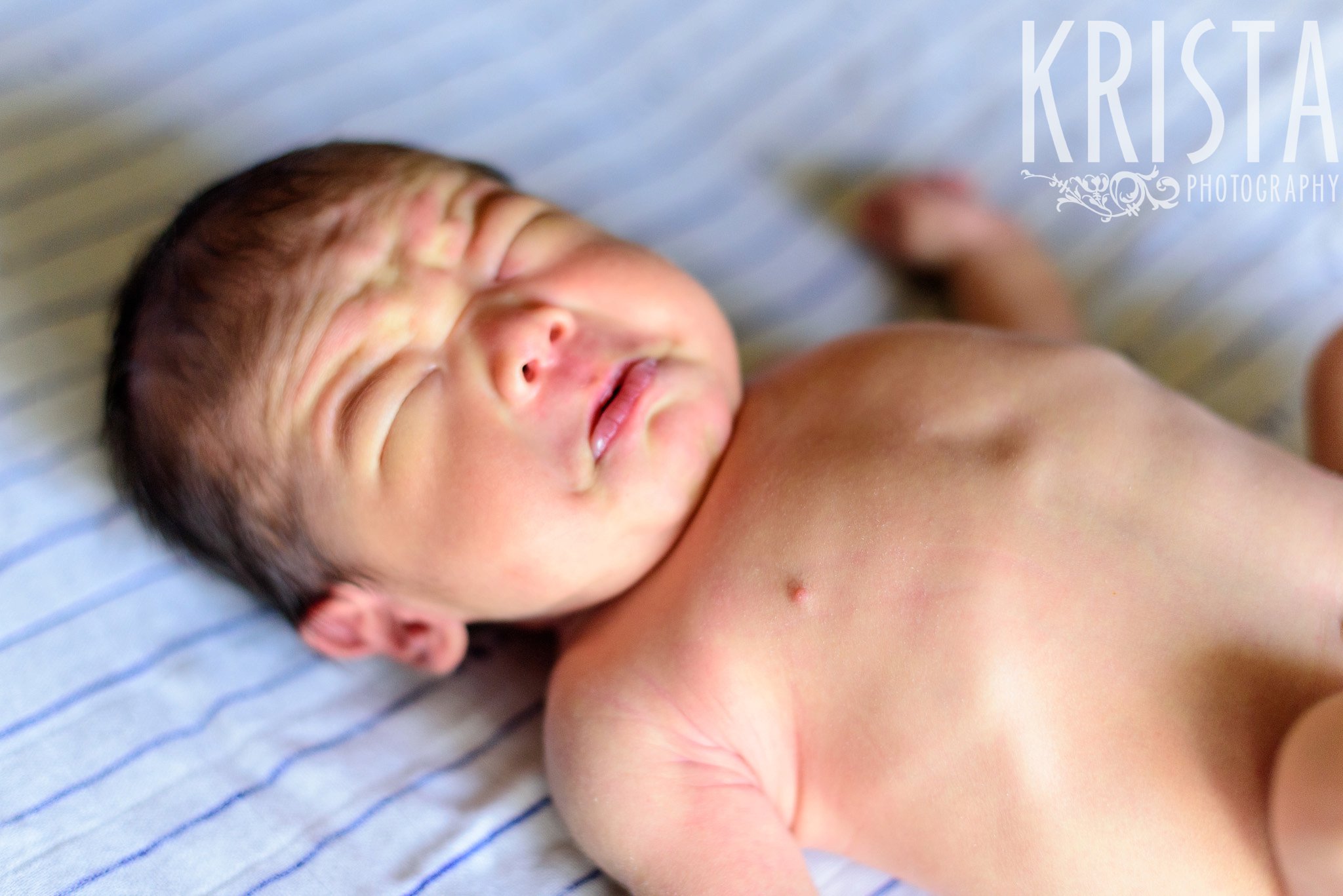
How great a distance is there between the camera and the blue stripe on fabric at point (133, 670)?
97 centimetres

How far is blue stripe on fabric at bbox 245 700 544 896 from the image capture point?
36.8 inches

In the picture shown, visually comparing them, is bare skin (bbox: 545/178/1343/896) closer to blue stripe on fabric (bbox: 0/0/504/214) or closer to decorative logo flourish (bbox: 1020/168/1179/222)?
decorative logo flourish (bbox: 1020/168/1179/222)

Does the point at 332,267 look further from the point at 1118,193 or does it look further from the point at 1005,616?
the point at 1118,193

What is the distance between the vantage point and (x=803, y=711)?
3.17 ft

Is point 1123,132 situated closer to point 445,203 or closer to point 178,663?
point 445,203

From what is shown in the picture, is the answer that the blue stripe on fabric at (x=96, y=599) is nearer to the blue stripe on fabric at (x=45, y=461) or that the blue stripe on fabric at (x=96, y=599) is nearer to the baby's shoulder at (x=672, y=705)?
the blue stripe on fabric at (x=45, y=461)

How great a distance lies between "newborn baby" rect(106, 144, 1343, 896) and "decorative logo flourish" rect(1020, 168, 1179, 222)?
488 mm

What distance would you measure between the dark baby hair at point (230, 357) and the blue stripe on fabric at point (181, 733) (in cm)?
6

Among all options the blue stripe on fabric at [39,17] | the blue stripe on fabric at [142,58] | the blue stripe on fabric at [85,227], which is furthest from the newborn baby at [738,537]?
the blue stripe on fabric at [39,17]

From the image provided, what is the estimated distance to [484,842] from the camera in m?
1.00

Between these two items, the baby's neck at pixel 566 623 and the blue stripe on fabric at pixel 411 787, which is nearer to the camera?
the blue stripe on fabric at pixel 411 787

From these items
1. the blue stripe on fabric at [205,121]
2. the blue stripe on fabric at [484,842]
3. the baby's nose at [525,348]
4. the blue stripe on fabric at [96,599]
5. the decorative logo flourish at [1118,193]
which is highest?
the blue stripe on fabric at [205,121]

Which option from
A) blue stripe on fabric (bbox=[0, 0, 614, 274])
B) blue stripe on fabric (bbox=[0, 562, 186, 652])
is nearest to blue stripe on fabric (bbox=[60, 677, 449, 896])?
A: blue stripe on fabric (bbox=[0, 562, 186, 652])

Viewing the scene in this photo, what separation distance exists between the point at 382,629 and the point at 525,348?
35 centimetres
